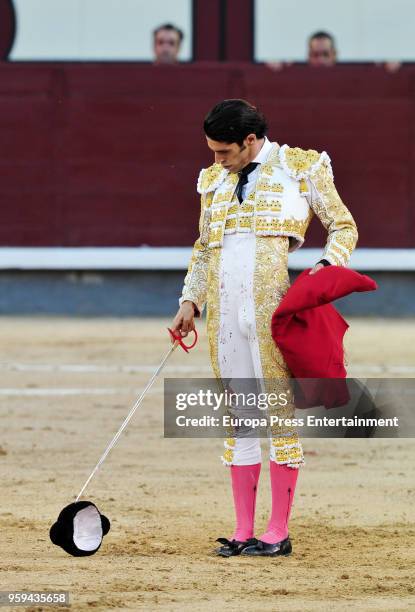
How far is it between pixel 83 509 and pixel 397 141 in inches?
295

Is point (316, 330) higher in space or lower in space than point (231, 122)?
lower

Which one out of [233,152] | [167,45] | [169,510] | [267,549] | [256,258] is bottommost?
[169,510]

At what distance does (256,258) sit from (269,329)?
160 mm

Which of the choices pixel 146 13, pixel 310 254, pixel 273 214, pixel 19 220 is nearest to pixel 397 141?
pixel 310 254

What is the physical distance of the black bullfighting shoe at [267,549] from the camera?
3.46m

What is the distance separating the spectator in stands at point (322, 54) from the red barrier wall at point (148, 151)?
22 cm

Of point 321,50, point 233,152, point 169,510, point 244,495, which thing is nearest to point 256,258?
point 233,152

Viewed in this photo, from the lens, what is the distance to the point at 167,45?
10.4 m

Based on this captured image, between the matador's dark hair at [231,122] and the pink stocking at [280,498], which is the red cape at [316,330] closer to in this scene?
the pink stocking at [280,498]

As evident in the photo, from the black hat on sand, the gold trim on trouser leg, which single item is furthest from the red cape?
the black hat on sand

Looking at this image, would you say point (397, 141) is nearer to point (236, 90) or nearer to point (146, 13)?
point (236, 90)

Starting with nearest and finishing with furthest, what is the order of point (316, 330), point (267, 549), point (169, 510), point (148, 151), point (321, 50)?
point (316, 330), point (267, 549), point (169, 510), point (321, 50), point (148, 151)

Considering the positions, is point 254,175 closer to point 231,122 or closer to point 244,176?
point 244,176

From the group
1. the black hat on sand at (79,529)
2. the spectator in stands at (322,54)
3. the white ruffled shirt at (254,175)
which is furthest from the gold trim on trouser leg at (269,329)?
the spectator in stands at (322,54)
